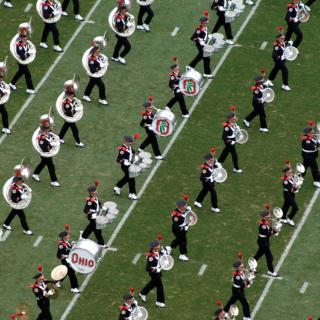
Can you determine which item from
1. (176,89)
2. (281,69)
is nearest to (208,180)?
(176,89)

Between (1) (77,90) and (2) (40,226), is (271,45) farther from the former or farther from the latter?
(2) (40,226)

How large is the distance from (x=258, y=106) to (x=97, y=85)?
478cm

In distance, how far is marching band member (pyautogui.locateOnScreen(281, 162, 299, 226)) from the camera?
162ft

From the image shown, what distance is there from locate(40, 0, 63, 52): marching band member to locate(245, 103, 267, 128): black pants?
6.68 m

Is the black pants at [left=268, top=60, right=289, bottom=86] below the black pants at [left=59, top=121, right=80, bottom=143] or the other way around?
the other way around

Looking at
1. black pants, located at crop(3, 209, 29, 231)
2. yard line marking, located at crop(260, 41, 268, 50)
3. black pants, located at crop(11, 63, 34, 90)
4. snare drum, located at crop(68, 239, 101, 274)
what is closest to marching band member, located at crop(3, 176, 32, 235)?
black pants, located at crop(3, 209, 29, 231)

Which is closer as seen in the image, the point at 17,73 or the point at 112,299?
the point at 112,299

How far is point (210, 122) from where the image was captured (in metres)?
53.9

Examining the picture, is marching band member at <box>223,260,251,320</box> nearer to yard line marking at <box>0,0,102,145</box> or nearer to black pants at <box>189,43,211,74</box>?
yard line marking at <box>0,0,102,145</box>

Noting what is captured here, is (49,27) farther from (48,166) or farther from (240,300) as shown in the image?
(240,300)

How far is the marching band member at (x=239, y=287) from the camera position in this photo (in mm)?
46344

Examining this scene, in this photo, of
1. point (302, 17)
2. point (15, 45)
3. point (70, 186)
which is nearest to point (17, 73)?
point (15, 45)

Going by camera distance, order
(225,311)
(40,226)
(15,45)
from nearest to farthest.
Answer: (225,311), (40,226), (15,45)

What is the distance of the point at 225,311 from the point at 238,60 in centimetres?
1184
